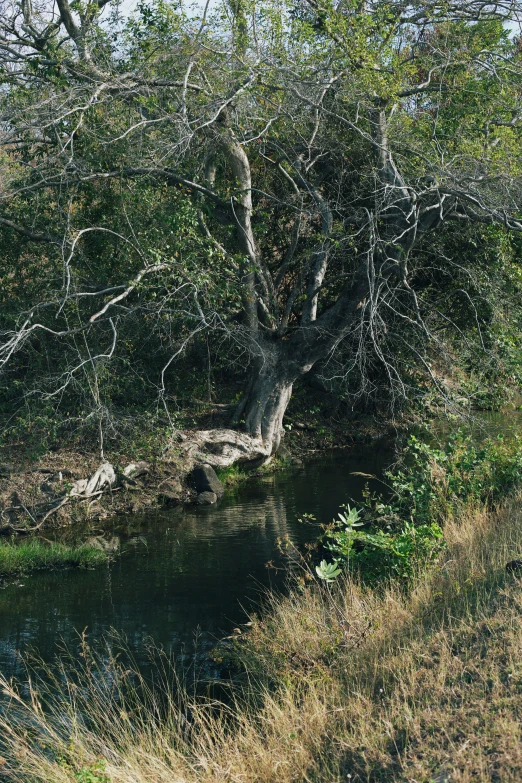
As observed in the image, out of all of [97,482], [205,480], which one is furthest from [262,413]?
[97,482]

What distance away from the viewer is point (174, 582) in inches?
400

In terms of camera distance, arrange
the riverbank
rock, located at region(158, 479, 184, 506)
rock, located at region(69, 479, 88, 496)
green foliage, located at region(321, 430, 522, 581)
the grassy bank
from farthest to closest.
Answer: rock, located at region(158, 479, 184, 506), rock, located at region(69, 479, 88, 496), the riverbank, the grassy bank, green foliage, located at region(321, 430, 522, 581)

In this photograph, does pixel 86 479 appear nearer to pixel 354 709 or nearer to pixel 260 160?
pixel 260 160

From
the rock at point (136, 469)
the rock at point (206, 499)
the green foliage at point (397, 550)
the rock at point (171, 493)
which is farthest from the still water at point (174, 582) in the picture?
the green foliage at point (397, 550)

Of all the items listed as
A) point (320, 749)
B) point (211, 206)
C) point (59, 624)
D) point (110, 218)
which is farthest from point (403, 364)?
point (320, 749)

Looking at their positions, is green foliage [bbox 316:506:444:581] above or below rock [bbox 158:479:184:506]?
above

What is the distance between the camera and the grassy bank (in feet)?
35.3

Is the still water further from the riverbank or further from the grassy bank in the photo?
the riverbank

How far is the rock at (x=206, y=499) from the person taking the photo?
14.4 metres

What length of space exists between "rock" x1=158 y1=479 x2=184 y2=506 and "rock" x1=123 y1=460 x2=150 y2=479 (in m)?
0.43

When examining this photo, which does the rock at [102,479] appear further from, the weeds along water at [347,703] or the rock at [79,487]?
the weeds along water at [347,703]

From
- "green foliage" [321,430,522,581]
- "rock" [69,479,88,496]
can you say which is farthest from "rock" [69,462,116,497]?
"green foliage" [321,430,522,581]

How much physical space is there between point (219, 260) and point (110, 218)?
7.17ft

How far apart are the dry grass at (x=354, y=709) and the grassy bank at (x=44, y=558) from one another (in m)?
3.65
